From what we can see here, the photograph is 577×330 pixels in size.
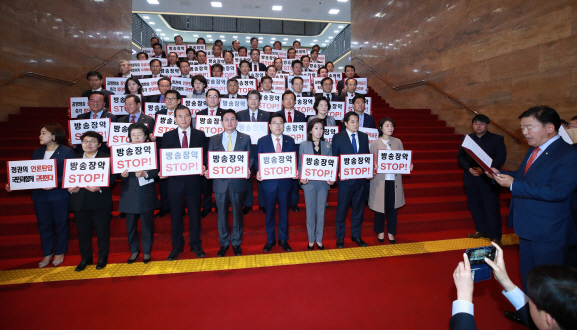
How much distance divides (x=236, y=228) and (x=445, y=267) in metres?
2.78

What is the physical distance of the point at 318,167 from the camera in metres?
3.63

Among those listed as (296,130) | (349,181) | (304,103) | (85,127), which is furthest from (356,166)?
(85,127)

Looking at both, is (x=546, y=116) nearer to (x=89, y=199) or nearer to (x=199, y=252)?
(x=199, y=252)

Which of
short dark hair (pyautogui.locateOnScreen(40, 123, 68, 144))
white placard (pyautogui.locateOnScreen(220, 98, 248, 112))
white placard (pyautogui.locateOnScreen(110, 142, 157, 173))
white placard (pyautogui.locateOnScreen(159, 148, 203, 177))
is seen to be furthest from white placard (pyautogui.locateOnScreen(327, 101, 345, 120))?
short dark hair (pyautogui.locateOnScreen(40, 123, 68, 144))

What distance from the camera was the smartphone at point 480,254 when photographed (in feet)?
4.31

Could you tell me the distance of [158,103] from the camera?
5523mm

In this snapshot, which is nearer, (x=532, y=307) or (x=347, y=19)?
(x=532, y=307)

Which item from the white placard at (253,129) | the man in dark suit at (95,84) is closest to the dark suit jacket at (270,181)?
the white placard at (253,129)

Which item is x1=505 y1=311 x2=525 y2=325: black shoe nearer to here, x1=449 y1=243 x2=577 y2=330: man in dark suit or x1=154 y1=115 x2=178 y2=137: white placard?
x1=449 y1=243 x2=577 y2=330: man in dark suit

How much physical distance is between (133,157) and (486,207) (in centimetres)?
515

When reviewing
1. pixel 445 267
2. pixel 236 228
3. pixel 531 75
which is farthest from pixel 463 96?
pixel 236 228

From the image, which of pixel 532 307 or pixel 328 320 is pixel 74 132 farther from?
pixel 532 307

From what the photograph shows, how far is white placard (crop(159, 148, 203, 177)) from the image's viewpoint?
11.0 ft

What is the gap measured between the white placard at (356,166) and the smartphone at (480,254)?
2.38 metres
